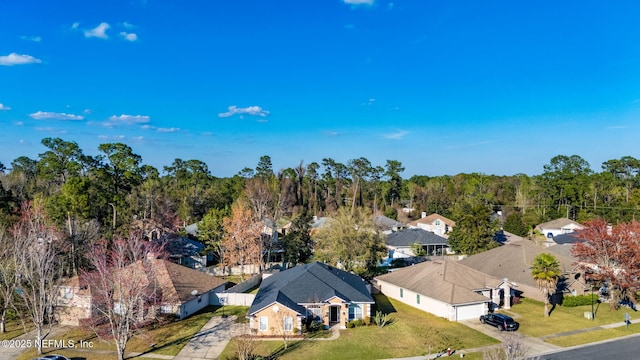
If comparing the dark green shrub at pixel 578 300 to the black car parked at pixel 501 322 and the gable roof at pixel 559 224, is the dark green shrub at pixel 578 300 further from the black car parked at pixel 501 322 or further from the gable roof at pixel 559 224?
the gable roof at pixel 559 224

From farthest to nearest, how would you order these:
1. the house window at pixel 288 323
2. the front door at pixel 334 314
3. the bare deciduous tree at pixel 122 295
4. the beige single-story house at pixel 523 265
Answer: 1. the beige single-story house at pixel 523 265
2. the front door at pixel 334 314
3. the house window at pixel 288 323
4. the bare deciduous tree at pixel 122 295

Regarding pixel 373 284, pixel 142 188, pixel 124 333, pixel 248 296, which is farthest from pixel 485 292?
pixel 142 188

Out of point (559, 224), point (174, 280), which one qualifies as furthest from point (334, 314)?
point (559, 224)

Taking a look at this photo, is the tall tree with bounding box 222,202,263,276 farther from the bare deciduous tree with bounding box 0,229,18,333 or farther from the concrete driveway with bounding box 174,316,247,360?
the bare deciduous tree with bounding box 0,229,18,333

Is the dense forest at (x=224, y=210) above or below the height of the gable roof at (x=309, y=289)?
above

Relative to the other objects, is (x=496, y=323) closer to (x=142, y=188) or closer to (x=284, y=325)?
(x=284, y=325)

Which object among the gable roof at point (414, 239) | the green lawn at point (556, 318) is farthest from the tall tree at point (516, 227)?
the green lawn at point (556, 318)

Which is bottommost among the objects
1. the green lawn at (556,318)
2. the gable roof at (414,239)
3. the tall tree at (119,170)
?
the green lawn at (556,318)
